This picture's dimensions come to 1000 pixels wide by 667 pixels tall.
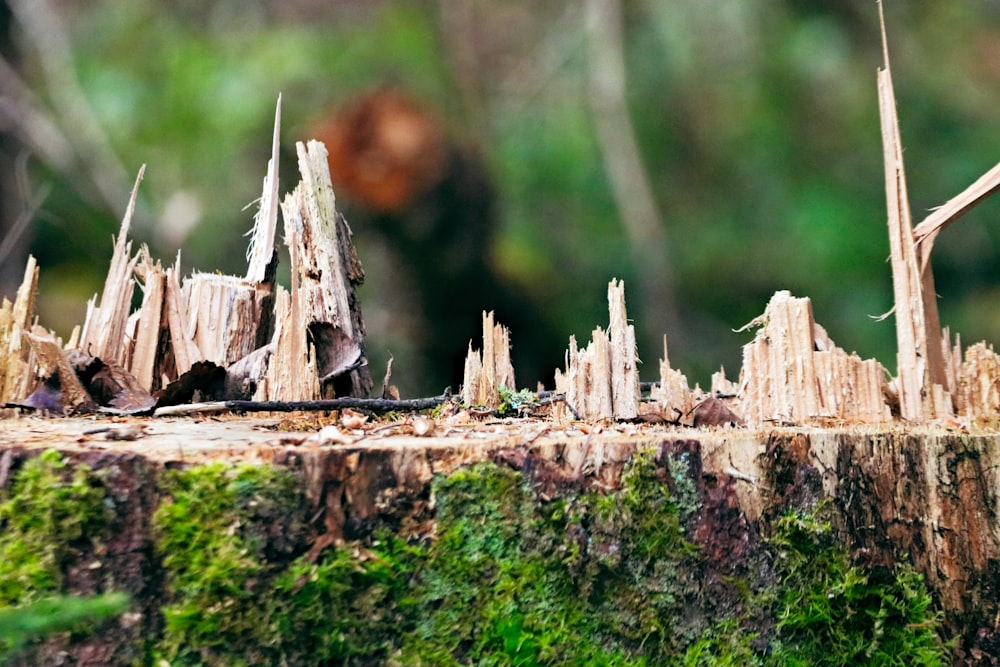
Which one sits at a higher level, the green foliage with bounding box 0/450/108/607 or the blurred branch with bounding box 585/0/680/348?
the blurred branch with bounding box 585/0/680/348

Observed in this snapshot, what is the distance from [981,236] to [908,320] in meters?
2.95

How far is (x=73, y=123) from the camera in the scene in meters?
Answer: 3.83

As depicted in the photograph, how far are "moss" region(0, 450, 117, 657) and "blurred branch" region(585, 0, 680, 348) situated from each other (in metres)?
3.22

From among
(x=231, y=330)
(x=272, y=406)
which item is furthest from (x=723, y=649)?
(x=231, y=330)

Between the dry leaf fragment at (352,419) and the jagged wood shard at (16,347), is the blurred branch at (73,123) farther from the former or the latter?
the dry leaf fragment at (352,419)

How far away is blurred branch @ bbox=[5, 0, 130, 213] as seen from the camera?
3.81 metres

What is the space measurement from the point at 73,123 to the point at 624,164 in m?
2.37

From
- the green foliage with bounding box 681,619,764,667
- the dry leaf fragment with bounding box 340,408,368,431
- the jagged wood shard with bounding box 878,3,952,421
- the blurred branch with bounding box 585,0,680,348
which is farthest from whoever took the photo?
the blurred branch with bounding box 585,0,680,348

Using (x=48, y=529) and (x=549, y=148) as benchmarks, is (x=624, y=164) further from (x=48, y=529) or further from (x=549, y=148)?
(x=48, y=529)

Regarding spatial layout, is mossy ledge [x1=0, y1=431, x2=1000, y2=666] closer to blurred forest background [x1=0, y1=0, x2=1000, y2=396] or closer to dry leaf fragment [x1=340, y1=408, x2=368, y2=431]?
dry leaf fragment [x1=340, y1=408, x2=368, y2=431]

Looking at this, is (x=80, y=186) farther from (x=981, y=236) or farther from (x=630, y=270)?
(x=981, y=236)

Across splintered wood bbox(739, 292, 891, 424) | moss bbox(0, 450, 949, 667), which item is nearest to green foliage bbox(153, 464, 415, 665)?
moss bbox(0, 450, 949, 667)

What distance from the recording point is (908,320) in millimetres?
1704

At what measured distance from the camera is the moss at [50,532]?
1062 millimetres
